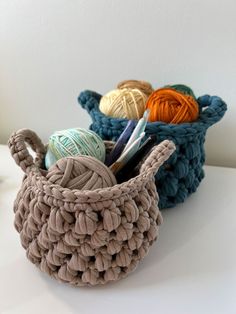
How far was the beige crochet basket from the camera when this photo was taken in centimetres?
38

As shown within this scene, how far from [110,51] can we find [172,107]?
24cm

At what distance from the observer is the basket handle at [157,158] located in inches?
16.6

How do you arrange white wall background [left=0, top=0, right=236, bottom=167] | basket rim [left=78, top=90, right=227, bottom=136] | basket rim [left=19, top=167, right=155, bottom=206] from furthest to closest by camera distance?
white wall background [left=0, top=0, right=236, bottom=167], basket rim [left=78, top=90, right=227, bottom=136], basket rim [left=19, top=167, right=155, bottom=206]

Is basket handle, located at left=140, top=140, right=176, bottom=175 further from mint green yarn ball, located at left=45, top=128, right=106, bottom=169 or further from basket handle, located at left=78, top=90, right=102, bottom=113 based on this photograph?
basket handle, located at left=78, top=90, right=102, bottom=113

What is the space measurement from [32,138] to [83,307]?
0.21 metres

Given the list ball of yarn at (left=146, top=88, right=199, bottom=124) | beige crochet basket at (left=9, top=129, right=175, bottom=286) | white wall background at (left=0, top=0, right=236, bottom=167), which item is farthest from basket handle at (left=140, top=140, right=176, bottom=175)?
white wall background at (left=0, top=0, right=236, bottom=167)

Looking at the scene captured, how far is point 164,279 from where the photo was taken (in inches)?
17.3

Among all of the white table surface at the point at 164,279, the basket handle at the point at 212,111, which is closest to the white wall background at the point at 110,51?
the basket handle at the point at 212,111

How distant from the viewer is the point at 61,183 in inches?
15.7

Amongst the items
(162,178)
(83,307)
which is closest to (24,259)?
(83,307)

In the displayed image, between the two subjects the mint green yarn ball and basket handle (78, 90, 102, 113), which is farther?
basket handle (78, 90, 102, 113)

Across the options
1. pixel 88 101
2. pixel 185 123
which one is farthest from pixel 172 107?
pixel 88 101

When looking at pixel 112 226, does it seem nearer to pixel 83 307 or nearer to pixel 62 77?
pixel 83 307

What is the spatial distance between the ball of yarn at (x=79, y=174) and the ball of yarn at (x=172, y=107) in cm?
16
